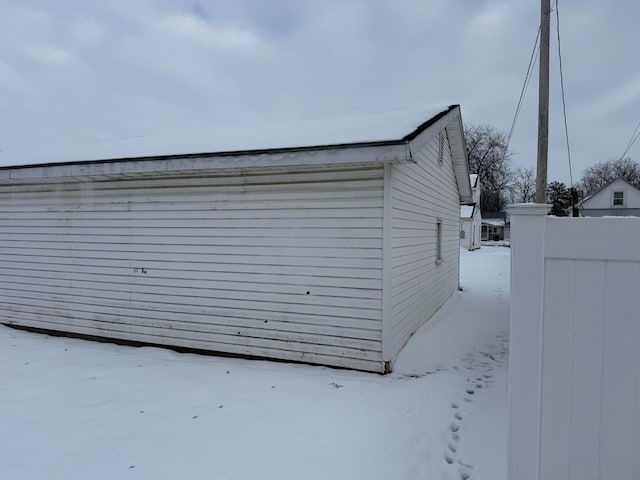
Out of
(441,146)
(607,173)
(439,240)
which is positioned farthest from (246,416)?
(607,173)

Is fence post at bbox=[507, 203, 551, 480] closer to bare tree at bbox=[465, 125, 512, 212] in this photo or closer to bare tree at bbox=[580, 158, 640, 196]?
bare tree at bbox=[465, 125, 512, 212]

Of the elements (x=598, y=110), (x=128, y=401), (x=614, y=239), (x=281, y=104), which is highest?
(x=281, y=104)

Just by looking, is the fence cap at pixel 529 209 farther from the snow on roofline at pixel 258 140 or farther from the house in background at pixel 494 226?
the house in background at pixel 494 226

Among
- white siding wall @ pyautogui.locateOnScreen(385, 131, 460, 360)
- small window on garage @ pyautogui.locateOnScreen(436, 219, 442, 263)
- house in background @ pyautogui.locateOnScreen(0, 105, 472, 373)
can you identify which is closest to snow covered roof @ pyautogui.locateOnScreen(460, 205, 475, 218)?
white siding wall @ pyautogui.locateOnScreen(385, 131, 460, 360)

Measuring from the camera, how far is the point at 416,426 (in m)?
3.34

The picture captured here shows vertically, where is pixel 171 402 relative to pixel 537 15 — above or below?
below

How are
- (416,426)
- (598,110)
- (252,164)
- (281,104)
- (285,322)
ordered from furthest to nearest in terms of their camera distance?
(281,104) < (598,110) < (285,322) < (252,164) < (416,426)

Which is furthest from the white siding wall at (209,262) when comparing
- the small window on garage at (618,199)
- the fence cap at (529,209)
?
the small window on garage at (618,199)

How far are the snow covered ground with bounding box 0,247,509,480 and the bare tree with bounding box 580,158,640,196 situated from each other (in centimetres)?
5148

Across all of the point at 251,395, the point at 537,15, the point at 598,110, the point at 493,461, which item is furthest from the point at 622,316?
the point at 598,110

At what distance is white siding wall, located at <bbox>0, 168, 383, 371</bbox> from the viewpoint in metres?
4.81

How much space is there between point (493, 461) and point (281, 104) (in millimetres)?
32072

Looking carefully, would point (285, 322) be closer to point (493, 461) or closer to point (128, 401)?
point (128, 401)

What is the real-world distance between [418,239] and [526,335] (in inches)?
181
